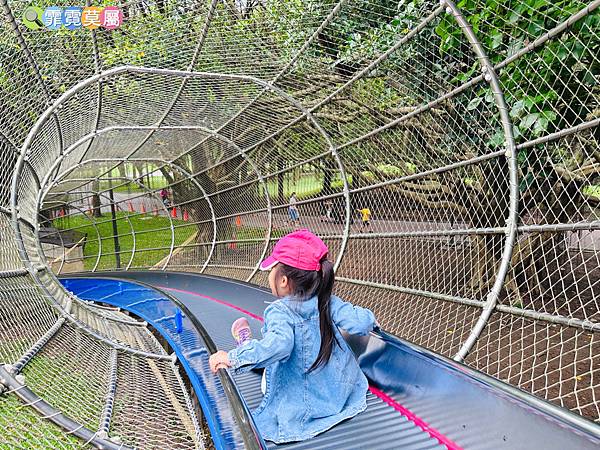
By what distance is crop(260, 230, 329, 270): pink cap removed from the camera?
2.16 m

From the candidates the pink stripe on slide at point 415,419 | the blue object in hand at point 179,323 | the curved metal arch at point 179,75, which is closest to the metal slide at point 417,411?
the pink stripe on slide at point 415,419

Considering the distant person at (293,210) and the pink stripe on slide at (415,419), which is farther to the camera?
the distant person at (293,210)

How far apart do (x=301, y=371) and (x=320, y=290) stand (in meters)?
0.41

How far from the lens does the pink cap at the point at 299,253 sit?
2.16 meters

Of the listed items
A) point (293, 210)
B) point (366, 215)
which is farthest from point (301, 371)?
point (293, 210)

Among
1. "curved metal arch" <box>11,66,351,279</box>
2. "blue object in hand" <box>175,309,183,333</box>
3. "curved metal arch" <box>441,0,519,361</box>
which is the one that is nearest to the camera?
"curved metal arch" <box>441,0,519,361</box>

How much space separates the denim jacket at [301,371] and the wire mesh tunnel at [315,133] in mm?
Result: 628

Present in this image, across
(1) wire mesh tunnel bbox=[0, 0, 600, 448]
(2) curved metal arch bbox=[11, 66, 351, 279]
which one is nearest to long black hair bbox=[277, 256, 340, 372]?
(1) wire mesh tunnel bbox=[0, 0, 600, 448]

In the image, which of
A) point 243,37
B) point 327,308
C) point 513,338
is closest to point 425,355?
point 327,308

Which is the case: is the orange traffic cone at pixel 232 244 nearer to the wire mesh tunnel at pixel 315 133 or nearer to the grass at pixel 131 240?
the wire mesh tunnel at pixel 315 133

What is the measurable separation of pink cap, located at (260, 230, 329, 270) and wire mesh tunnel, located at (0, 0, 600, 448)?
1.23 m

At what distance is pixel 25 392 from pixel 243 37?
3381 mm

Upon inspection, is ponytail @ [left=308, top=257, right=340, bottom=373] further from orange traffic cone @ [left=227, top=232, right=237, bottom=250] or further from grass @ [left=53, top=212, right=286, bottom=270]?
orange traffic cone @ [left=227, top=232, right=237, bottom=250]

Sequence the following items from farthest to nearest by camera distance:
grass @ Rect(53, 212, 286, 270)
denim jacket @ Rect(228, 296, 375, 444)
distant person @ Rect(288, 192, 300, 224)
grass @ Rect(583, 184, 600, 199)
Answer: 1. grass @ Rect(53, 212, 286, 270)
2. distant person @ Rect(288, 192, 300, 224)
3. grass @ Rect(583, 184, 600, 199)
4. denim jacket @ Rect(228, 296, 375, 444)
